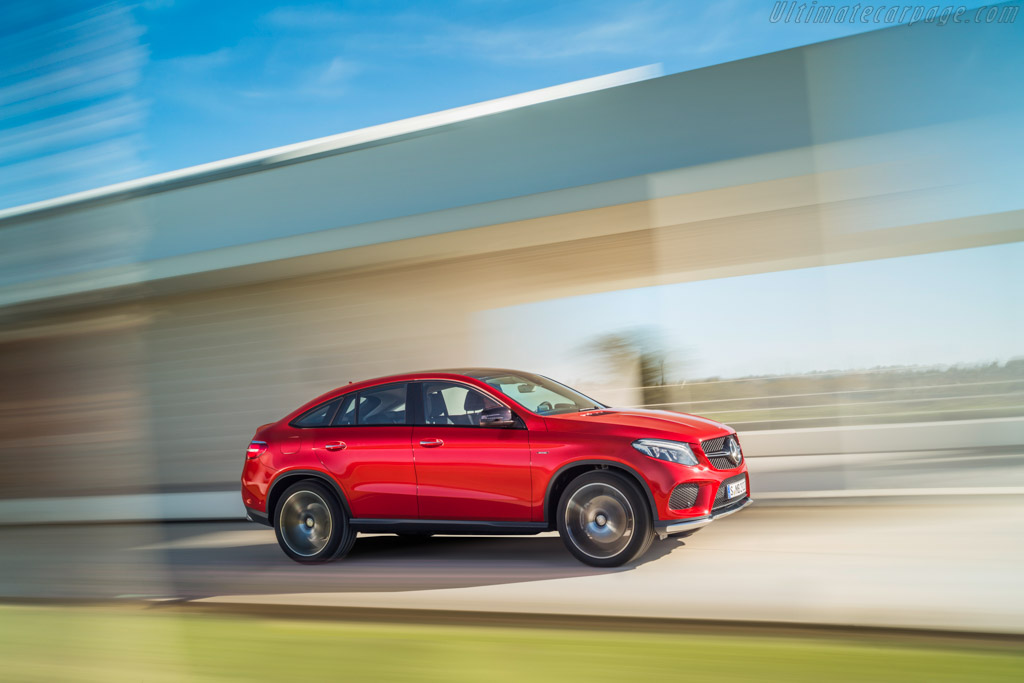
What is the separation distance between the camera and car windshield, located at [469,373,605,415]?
7648 millimetres

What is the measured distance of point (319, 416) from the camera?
8297 millimetres

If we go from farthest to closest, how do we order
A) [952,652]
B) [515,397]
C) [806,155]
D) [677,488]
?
1. [806,155]
2. [515,397]
3. [677,488]
4. [952,652]

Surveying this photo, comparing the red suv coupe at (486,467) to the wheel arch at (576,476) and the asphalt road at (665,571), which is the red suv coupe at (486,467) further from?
the asphalt road at (665,571)

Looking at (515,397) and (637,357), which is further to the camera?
(637,357)

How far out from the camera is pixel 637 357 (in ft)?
45.0

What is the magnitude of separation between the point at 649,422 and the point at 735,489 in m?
0.91

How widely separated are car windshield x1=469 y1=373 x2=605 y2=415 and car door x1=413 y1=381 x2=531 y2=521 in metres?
0.24

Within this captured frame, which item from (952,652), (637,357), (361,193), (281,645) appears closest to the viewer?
(952,652)

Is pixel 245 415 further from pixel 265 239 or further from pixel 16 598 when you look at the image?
pixel 16 598

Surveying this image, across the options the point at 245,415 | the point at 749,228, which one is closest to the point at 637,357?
the point at 749,228

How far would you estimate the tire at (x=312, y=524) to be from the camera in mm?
8031

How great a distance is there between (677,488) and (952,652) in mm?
2460

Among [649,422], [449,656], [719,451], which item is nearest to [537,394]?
[649,422]

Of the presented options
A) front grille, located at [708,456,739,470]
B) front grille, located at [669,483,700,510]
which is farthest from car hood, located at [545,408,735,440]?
front grille, located at [669,483,700,510]
